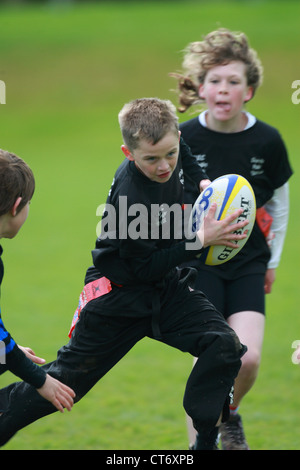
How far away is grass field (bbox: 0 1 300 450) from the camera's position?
19.6ft

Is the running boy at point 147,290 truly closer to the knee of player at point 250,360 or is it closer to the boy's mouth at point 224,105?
the knee of player at point 250,360

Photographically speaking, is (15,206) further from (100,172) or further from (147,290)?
(100,172)

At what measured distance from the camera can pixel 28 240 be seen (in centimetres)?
1284

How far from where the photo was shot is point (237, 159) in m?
4.82

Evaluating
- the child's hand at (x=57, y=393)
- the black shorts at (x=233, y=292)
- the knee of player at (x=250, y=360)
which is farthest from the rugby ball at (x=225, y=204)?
the child's hand at (x=57, y=393)

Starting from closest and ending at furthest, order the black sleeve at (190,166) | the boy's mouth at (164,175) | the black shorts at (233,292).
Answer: the boy's mouth at (164,175) < the black sleeve at (190,166) < the black shorts at (233,292)

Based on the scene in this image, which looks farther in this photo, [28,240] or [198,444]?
[28,240]

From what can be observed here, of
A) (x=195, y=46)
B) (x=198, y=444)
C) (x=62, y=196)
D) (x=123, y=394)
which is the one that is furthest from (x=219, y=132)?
(x=62, y=196)

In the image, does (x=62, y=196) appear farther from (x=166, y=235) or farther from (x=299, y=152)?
(x=166, y=235)

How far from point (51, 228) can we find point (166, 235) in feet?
31.8

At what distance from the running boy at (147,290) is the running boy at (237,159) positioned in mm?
599

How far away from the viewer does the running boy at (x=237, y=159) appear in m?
4.73

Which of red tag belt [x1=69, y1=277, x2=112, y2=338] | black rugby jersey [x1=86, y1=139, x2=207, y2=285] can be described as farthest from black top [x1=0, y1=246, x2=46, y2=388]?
black rugby jersey [x1=86, y1=139, x2=207, y2=285]

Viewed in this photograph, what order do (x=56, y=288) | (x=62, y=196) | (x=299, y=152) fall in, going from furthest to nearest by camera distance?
(x=299, y=152), (x=62, y=196), (x=56, y=288)
